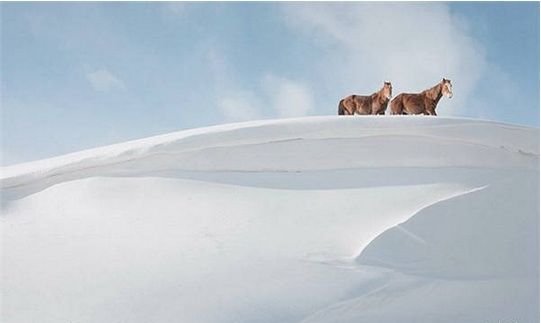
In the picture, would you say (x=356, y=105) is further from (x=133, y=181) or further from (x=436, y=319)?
(x=436, y=319)

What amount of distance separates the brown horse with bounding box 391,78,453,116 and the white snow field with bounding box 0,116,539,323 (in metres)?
1.37

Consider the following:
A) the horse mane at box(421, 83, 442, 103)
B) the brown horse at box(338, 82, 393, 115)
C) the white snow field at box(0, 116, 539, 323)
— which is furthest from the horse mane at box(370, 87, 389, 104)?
the white snow field at box(0, 116, 539, 323)

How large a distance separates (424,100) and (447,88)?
6.2 inches

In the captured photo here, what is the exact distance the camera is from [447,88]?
3.54m

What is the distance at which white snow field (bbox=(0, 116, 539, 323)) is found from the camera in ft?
4.73

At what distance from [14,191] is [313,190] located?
1.04 metres

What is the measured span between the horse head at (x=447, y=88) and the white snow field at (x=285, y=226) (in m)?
1.39

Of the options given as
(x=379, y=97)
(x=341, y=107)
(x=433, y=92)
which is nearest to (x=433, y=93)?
(x=433, y=92)

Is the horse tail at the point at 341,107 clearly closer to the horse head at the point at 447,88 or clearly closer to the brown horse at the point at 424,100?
the brown horse at the point at 424,100

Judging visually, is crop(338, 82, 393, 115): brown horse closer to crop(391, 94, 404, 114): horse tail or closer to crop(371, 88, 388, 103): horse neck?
crop(371, 88, 388, 103): horse neck

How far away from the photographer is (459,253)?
1708 millimetres

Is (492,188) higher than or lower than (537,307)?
higher

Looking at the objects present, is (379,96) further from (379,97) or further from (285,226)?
(285,226)

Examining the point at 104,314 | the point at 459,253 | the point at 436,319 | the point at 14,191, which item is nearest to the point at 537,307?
the point at 459,253
